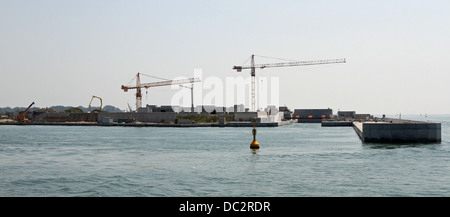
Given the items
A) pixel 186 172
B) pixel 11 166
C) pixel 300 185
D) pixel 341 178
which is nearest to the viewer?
pixel 300 185

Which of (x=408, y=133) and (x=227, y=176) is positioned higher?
(x=408, y=133)

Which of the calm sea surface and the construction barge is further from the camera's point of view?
the construction barge

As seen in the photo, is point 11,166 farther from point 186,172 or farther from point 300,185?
point 300,185

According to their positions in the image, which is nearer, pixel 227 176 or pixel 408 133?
pixel 227 176

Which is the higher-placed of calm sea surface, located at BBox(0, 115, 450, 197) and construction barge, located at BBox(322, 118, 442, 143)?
construction barge, located at BBox(322, 118, 442, 143)

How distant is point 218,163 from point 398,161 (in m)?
20.0

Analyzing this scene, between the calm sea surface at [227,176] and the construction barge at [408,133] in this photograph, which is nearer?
the calm sea surface at [227,176]

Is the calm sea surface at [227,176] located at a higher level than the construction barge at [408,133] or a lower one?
lower
